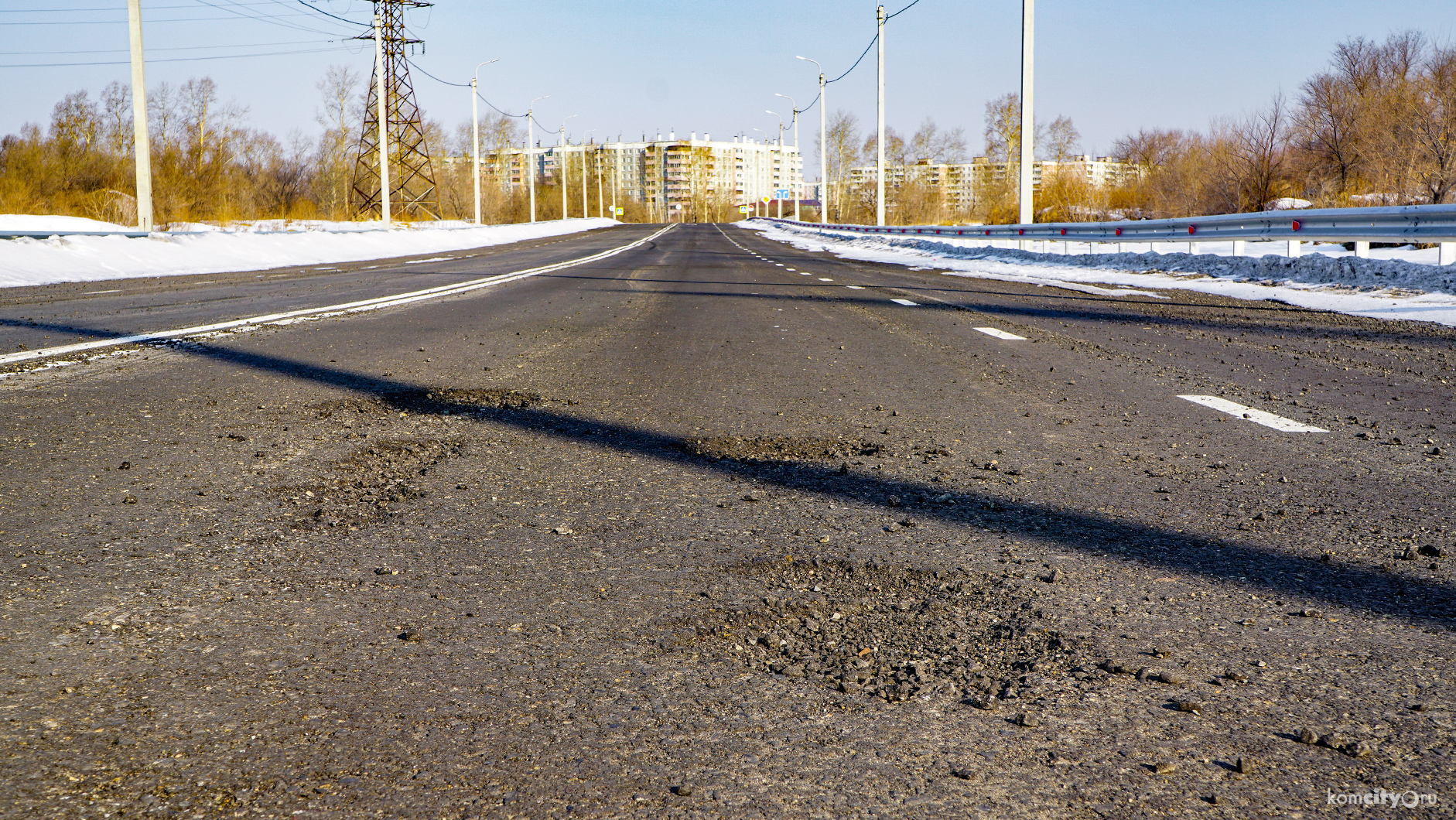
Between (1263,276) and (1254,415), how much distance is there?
12368 millimetres

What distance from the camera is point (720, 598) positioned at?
2836mm

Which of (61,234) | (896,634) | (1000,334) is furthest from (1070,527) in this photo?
(61,234)

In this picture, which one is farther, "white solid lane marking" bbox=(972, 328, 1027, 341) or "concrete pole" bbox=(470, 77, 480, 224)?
"concrete pole" bbox=(470, 77, 480, 224)

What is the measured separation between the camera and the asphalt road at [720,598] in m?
Answer: 1.93

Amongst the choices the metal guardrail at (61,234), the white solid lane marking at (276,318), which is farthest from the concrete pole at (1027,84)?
the metal guardrail at (61,234)

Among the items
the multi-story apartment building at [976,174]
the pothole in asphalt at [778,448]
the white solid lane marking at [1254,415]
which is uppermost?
the multi-story apartment building at [976,174]

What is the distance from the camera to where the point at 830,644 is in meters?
2.53

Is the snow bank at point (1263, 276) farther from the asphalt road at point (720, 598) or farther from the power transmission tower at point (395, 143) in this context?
the power transmission tower at point (395, 143)

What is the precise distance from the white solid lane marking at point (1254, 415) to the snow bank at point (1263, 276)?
5.87 meters

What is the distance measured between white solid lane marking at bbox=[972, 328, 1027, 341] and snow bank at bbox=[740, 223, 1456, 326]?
428cm

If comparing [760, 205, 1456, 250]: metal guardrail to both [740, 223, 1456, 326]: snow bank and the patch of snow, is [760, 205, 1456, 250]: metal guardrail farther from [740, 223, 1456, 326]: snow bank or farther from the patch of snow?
the patch of snow

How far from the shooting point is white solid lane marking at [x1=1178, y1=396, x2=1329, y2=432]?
5.18 m

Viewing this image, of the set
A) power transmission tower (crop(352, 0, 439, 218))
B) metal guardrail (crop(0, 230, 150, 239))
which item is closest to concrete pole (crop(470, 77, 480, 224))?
power transmission tower (crop(352, 0, 439, 218))

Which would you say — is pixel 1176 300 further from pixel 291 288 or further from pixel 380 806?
pixel 380 806
